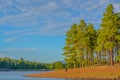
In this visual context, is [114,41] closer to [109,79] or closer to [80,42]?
[80,42]

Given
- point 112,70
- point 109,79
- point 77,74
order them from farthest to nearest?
point 77,74 < point 112,70 < point 109,79

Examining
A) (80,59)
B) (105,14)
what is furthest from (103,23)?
(80,59)

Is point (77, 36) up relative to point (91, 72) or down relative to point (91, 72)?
up

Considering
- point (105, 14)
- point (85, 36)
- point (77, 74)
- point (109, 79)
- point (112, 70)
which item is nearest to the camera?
point (109, 79)

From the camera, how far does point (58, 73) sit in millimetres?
94625

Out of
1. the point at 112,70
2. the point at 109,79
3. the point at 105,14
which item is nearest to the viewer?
the point at 109,79

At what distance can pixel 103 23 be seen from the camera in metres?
94.5

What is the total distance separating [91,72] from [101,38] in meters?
16.2

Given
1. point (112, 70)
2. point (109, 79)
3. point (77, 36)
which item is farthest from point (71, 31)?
point (109, 79)

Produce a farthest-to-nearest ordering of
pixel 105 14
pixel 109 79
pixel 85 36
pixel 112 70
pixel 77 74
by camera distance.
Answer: pixel 85 36 < pixel 105 14 < pixel 77 74 < pixel 112 70 < pixel 109 79

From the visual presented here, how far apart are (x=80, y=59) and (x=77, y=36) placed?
8547 mm

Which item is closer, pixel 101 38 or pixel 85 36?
pixel 101 38

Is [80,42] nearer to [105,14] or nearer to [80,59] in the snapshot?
[80,59]

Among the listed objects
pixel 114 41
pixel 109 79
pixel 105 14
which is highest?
pixel 105 14
